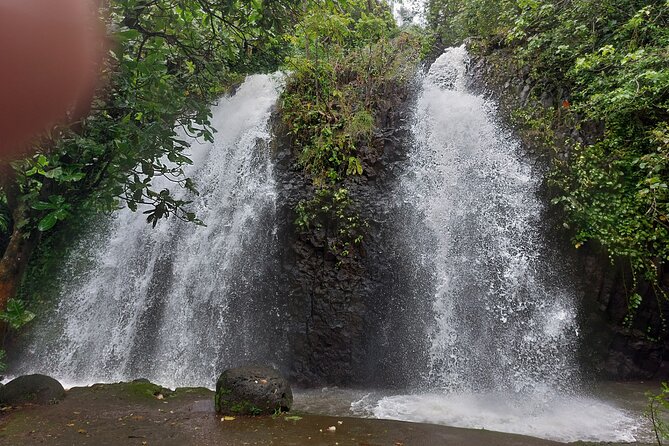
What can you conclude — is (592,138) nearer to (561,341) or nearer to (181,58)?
(561,341)

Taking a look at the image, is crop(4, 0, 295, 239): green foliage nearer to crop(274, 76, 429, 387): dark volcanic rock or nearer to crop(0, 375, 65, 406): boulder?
crop(0, 375, 65, 406): boulder

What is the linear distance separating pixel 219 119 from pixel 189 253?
13.8 feet

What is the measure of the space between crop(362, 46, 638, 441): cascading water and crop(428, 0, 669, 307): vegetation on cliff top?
840 mm

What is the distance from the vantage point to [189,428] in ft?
14.9

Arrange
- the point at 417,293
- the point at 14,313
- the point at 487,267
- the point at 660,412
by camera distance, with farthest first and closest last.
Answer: the point at 417,293, the point at 487,267, the point at 660,412, the point at 14,313

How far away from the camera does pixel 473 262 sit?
748 centimetres

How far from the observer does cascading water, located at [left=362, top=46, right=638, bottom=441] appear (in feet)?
18.5

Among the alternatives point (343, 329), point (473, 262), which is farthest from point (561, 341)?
point (343, 329)

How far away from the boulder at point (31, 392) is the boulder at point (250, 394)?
219cm

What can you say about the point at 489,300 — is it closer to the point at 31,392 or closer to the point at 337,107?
the point at 337,107

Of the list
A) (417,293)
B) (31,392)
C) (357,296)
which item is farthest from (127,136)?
(417,293)

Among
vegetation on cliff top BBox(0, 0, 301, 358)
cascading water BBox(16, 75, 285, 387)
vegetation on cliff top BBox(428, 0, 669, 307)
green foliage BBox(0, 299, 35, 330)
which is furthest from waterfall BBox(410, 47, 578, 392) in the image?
green foliage BBox(0, 299, 35, 330)

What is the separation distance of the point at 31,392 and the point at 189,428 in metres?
2.48

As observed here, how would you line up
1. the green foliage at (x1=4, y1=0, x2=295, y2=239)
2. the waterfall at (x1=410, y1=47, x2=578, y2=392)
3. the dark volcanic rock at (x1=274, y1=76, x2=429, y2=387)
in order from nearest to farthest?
1. the green foliage at (x1=4, y1=0, x2=295, y2=239)
2. the waterfall at (x1=410, y1=47, x2=578, y2=392)
3. the dark volcanic rock at (x1=274, y1=76, x2=429, y2=387)
